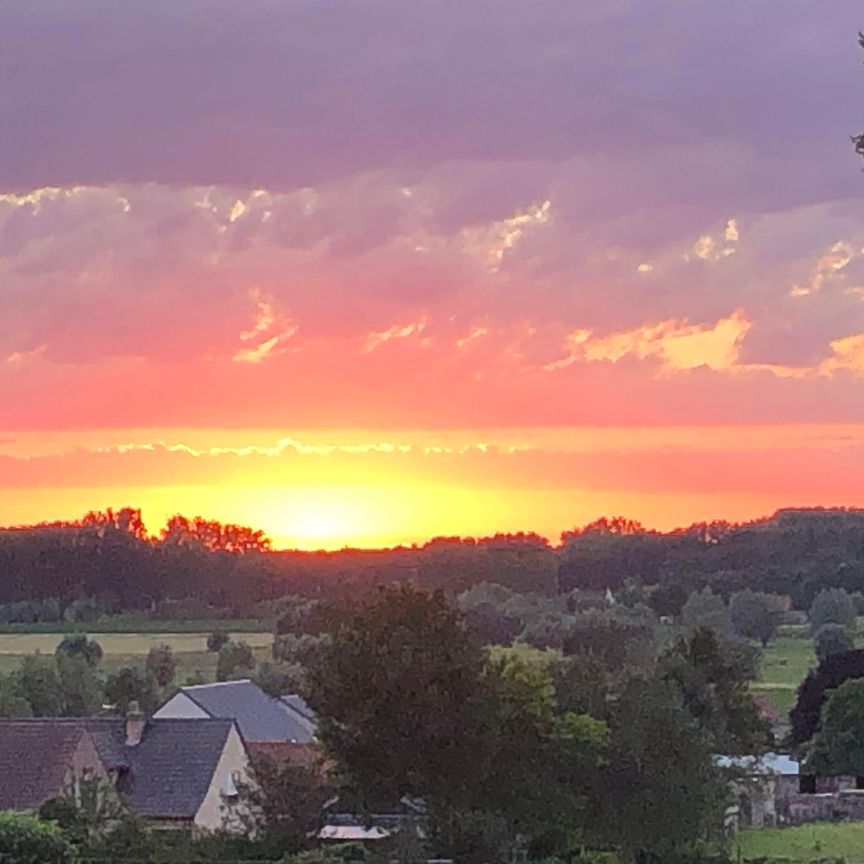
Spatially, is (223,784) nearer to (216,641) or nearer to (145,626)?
(216,641)

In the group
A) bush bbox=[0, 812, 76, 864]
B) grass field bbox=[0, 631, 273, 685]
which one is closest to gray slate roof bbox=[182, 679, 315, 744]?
grass field bbox=[0, 631, 273, 685]

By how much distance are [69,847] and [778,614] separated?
90.5 meters

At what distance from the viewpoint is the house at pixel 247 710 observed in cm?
6462

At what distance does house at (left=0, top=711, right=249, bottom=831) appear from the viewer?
47938mm

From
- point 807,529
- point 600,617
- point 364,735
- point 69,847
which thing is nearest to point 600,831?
point 364,735

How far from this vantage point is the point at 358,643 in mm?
41688

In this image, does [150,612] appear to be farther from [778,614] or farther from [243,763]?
[243,763]

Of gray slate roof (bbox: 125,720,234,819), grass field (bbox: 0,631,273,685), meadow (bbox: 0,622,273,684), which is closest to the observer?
gray slate roof (bbox: 125,720,234,819)

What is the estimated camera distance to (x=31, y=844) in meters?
37.0

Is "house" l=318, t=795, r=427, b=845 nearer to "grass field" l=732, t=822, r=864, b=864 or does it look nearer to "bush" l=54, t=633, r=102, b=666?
"grass field" l=732, t=822, r=864, b=864

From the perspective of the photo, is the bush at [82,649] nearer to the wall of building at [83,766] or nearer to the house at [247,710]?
the house at [247,710]

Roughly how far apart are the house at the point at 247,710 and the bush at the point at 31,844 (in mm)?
24164

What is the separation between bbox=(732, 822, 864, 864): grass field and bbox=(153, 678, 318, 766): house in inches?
661

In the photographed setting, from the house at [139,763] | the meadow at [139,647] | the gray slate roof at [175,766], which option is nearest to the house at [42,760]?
the house at [139,763]
